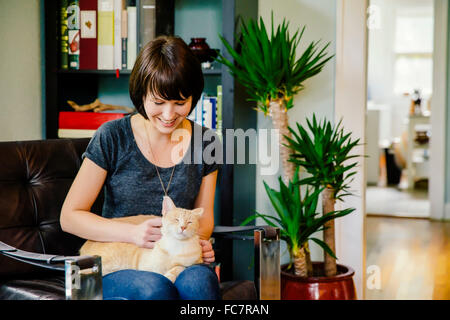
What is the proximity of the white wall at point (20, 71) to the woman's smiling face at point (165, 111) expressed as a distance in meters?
1.11

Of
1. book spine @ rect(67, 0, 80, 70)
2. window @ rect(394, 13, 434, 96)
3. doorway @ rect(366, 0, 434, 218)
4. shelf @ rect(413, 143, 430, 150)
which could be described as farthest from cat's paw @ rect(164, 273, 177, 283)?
Result: window @ rect(394, 13, 434, 96)

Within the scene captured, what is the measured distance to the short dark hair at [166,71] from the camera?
5.34ft

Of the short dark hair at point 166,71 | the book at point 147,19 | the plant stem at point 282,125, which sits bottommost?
the plant stem at point 282,125

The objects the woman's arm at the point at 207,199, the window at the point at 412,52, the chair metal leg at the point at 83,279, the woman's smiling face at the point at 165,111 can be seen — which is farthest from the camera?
the window at the point at 412,52

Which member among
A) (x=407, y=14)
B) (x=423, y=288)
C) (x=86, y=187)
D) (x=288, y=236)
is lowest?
(x=423, y=288)

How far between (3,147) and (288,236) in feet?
3.93

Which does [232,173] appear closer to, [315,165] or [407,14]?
[315,165]

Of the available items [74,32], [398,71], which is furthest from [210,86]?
[398,71]

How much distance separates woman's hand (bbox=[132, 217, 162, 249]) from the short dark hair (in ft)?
1.12

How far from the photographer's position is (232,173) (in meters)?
2.50

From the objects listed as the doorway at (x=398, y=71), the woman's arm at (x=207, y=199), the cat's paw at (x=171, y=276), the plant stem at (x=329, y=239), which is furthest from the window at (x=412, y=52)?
the cat's paw at (x=171, y=276)

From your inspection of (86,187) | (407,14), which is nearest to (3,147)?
(86,187)

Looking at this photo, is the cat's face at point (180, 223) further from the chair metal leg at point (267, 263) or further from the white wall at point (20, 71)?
the white wall at point (20, 71)
